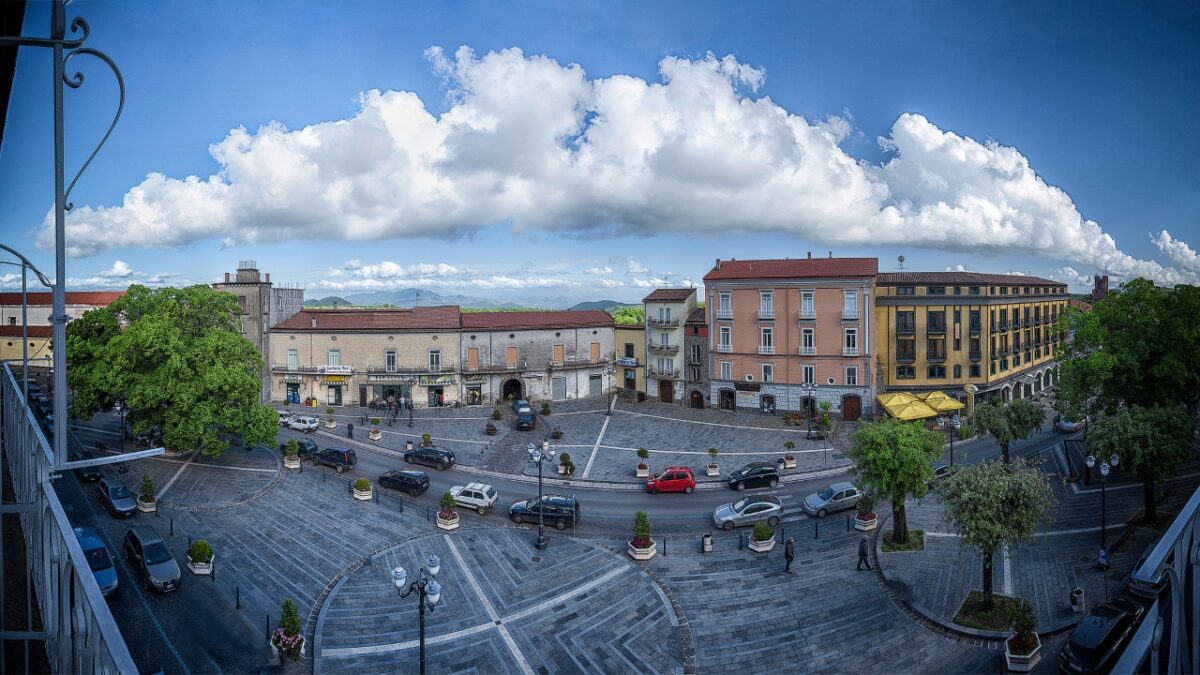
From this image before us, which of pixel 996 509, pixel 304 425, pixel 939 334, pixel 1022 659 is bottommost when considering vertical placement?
pixel 1022 659

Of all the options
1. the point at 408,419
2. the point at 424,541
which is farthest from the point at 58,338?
the point at 408,419

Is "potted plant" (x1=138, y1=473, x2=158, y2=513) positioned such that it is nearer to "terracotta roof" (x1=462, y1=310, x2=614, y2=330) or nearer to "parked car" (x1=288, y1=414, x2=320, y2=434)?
"parked car" (x1=288, y1=414, x2=320, y2=434)

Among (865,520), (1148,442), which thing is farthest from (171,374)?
(1148,442)

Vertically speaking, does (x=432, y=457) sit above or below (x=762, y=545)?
above

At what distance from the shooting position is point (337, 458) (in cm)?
3188

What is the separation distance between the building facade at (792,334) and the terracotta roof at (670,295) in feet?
11.9

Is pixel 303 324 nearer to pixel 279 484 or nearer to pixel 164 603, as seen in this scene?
pixel 279 484

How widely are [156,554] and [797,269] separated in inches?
1585

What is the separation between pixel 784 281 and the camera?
44.1 metres

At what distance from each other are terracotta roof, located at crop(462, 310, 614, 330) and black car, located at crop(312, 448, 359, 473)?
19.2 meters

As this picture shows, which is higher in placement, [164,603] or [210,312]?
[210,312]

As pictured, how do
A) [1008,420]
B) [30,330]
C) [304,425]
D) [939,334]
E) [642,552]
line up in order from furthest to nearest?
[30,330] < [939,334] < [304,425] < [1008,420] < [642,552]

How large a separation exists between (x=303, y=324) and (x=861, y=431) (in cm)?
4450

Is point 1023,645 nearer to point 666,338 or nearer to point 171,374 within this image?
point 171,374
